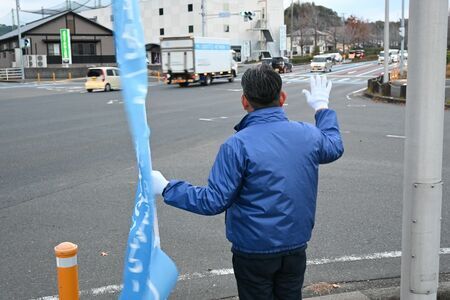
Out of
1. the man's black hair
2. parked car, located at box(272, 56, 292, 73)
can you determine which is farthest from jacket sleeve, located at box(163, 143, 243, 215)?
parked car, located at box(272, 56, 292, 73)

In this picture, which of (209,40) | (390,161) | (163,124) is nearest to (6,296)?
(390,161)

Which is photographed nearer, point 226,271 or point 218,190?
point 218,190

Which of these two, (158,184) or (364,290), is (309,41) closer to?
(364,290)

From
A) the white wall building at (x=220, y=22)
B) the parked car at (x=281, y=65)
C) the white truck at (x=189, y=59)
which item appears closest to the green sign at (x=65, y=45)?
the white wall building at (x=220, y=22)

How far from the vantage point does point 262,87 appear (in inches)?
99.6

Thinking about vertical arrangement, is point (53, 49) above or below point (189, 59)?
above

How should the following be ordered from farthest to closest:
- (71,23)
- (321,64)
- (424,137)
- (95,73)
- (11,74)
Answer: (71,23) < (321,64) < (11,74) < (95,73) < (424,137)

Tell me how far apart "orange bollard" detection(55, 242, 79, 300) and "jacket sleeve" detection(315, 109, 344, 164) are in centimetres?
138

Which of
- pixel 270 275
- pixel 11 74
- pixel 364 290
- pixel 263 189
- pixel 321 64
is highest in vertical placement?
pixel 321 64

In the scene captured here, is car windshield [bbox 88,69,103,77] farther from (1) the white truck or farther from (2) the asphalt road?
(2) the asphalt road

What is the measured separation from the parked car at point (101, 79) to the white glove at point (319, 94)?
28.8 meters

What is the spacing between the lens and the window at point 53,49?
55.8 metres

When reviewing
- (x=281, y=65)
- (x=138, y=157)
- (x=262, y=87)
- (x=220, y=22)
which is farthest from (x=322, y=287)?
(x=220, y=22)

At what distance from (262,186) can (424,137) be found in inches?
43.2
